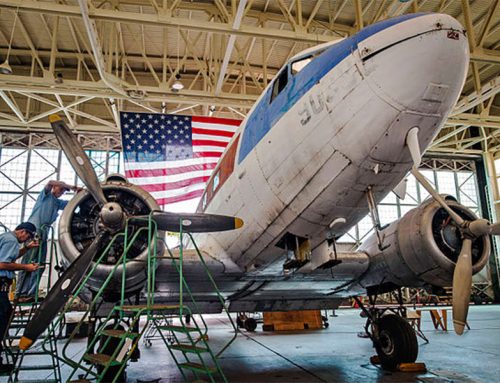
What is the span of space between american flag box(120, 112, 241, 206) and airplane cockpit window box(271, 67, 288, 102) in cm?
770

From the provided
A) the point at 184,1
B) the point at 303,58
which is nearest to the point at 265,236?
the point at 303,58

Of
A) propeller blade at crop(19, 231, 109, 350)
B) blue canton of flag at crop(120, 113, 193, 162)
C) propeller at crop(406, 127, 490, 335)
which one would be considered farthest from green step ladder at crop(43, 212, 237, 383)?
blue canton of flag at crop(120, 113, 193, 162)

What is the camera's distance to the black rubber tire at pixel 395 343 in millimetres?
6773

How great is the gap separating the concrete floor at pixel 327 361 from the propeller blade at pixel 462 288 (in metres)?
1.12

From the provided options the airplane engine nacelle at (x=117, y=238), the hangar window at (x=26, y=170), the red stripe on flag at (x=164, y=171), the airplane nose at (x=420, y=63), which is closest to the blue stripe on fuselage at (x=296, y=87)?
the airplane nose at (x=420, y=63)

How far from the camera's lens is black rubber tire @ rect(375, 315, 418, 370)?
6773mm

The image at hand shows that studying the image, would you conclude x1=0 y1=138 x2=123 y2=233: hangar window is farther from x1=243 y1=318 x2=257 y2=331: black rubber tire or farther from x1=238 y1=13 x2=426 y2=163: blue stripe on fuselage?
x1=238 y1=13 x2=426 y2=163: blue stripe on fuselage

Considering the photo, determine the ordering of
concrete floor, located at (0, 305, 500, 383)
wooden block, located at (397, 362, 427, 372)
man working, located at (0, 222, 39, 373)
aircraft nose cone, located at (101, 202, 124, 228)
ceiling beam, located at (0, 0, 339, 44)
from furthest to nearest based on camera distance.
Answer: ceiling beam, located at (0, 0, 339, 44) < wooden block, located at (397, 362, 427, 372) < concrete floor, located at (0, 305, 500, 383) < man working, located at (0, 222, 39, 373) < aircraft nose cone, located at (101, 202, 124, 228)

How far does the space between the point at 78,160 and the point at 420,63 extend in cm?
487

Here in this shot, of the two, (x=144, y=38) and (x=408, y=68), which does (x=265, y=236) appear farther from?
(x=144, y=38)

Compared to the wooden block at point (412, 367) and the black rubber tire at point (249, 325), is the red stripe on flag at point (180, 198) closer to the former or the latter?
the black rubber tire at point (249, 325)

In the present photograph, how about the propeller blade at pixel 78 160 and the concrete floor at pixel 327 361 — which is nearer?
the propeller blade at pixel 78 160

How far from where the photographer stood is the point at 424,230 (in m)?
6.43

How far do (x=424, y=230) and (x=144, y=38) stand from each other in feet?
57.8
